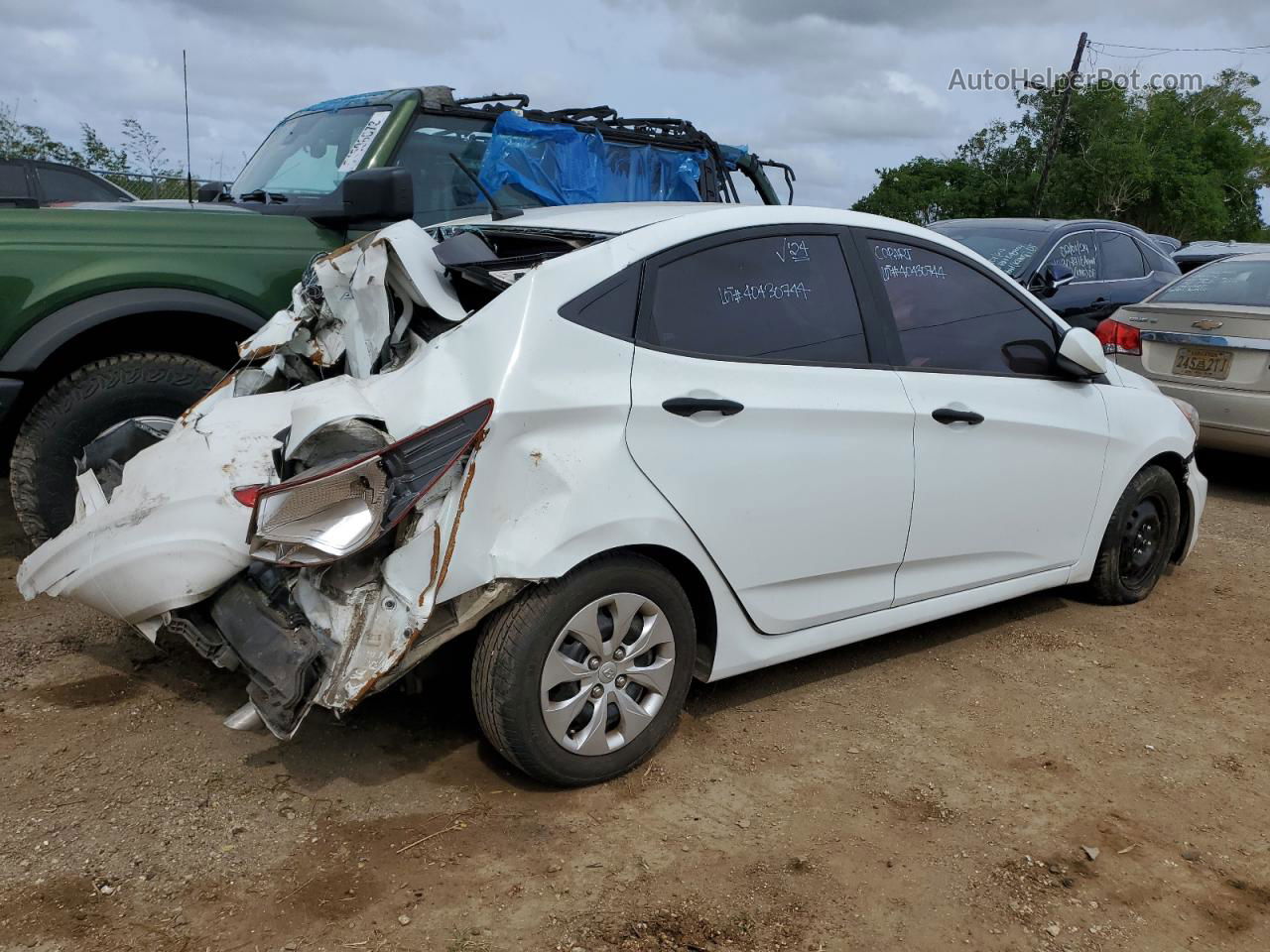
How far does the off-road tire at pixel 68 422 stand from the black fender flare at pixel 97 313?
0.17 m

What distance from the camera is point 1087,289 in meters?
8.77

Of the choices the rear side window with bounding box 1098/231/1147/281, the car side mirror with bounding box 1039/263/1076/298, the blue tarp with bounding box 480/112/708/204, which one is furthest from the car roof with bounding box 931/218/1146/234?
the blue tarp with bounding box 480/112/708/204

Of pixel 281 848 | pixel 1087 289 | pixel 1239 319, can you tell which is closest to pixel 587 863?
pixel 281 848

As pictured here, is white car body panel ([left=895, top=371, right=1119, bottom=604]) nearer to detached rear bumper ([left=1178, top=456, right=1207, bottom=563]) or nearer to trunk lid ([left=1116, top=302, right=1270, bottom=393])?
detached rear bumper ([left=1178, top=456, right=1207, bottom=563])

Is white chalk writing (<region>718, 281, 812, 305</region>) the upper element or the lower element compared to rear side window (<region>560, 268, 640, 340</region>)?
upper

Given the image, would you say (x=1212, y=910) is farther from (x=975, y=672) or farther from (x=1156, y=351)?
(x=1156, y=351)

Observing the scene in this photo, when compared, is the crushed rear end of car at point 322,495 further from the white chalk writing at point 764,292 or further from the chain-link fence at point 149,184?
the chain-link fence at point 149,184

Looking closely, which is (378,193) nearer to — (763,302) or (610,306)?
(610,306)

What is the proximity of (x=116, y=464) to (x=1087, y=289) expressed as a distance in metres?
7.72

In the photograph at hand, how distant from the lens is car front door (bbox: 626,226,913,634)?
10.0ft

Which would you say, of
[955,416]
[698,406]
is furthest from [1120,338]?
[698,406]

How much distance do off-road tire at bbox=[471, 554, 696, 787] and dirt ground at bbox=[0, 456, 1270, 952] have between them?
0.13 meters

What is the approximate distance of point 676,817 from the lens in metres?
2.99

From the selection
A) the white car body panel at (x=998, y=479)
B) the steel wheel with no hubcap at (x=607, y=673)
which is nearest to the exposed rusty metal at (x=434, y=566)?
the steel wheel with no hubcap at (x=607, y=673)
